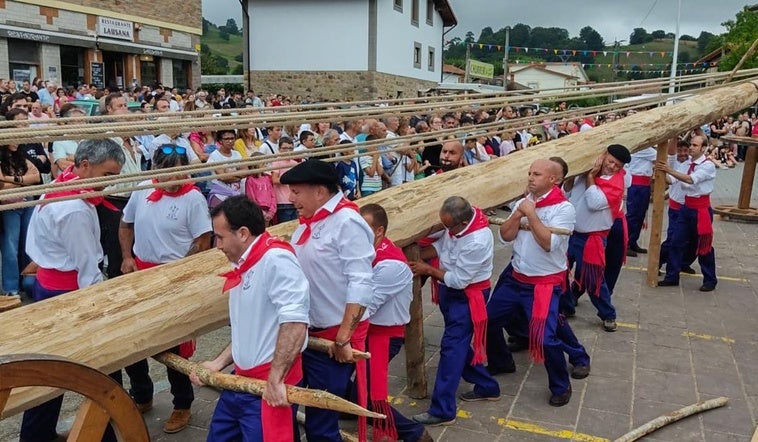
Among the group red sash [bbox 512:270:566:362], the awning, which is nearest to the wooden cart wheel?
red sash [bbox 512:270:566:362]

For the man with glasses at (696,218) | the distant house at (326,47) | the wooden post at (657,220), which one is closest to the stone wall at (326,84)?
the distant house at (326,47)

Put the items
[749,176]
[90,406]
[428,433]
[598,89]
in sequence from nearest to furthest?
[90,406] < [428,433] < [598,89] < [749,176]

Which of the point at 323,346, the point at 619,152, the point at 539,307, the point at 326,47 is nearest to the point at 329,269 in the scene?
the point at 323,346

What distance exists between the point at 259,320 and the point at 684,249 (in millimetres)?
6168

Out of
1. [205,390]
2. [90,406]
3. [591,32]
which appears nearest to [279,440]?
[90,406]

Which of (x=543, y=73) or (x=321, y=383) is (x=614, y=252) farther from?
(x=543, y=73)

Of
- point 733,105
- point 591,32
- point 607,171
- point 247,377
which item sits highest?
point 591,32

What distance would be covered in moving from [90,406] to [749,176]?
11602 millimetres

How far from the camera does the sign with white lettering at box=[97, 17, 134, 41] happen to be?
20188mm

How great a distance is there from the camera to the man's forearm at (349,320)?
3174mm

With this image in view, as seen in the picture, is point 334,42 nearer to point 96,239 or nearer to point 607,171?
point 607,171

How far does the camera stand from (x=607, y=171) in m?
5.77

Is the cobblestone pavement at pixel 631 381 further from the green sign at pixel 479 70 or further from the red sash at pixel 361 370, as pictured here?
Answer: the green sign at pixel 479 70

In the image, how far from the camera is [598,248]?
19.3ft
